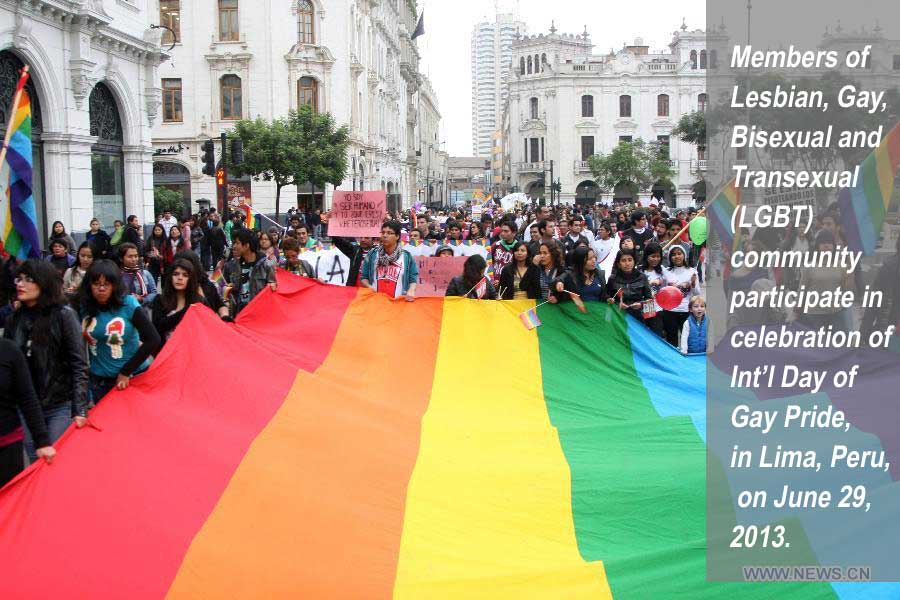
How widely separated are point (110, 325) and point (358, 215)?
693 cm

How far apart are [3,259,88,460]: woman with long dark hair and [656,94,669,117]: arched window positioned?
8998 centimetres

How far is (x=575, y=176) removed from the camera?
304ft

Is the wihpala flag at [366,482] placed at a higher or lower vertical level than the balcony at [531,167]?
lower

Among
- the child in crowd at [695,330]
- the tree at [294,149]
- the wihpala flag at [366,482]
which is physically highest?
the tree at [294,149]

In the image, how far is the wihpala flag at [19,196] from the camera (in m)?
9.25

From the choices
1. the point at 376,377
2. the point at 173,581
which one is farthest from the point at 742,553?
the point at 376,377

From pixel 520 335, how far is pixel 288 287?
232cm

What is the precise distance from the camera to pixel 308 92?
165ft

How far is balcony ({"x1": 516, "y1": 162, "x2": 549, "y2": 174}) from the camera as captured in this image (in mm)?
94169

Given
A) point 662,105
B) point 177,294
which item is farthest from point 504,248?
point 662,105

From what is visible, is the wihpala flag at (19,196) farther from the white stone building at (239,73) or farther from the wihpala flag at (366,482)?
the white stone building at (239,73)

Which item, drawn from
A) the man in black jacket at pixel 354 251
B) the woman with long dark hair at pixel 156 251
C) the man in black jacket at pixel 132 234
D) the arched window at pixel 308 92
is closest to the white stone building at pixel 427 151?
the arched window at pixel 308 92

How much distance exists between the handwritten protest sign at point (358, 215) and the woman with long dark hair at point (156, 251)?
22.9ft

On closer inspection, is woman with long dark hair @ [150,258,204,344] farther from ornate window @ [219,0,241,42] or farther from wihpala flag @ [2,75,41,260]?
ornate window @ [219,0,241,42]
